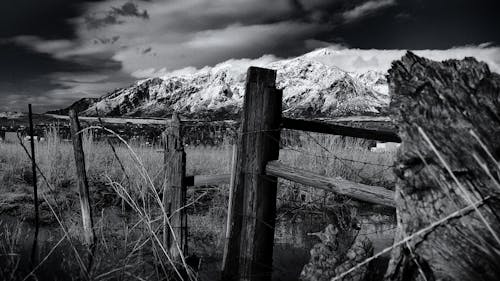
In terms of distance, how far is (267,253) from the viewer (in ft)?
9.21

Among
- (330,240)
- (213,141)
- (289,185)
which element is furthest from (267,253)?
(213,141)

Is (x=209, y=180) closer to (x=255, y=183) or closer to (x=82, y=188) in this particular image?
(x=255, y=183)

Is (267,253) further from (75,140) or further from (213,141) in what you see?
(213,141)

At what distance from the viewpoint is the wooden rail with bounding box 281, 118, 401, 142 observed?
274 centimetres

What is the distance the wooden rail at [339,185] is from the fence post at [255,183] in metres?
0.11

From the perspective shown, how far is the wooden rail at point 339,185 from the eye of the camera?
2.02 meters

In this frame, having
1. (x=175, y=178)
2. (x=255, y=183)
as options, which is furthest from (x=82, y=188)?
(x=255, y=183)

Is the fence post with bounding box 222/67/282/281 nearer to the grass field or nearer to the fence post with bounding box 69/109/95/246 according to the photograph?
the fence post with bounding box 69/109/95/246

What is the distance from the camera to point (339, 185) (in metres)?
2.28

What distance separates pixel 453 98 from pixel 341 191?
1.22 meters

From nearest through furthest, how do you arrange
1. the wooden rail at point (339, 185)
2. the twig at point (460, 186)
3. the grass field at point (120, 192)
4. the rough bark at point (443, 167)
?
the twig at point (460, 186) → the rough bark at point (443, 167) → the wooden rail at point (339, 185) → the grass field at point (120, 192)

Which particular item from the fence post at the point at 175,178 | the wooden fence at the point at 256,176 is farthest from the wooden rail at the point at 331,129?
the fence post at the point at 175,178

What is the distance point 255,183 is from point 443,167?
1720 mm

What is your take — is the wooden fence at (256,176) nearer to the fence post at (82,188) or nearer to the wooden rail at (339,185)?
the wooden rail at (339,185)
